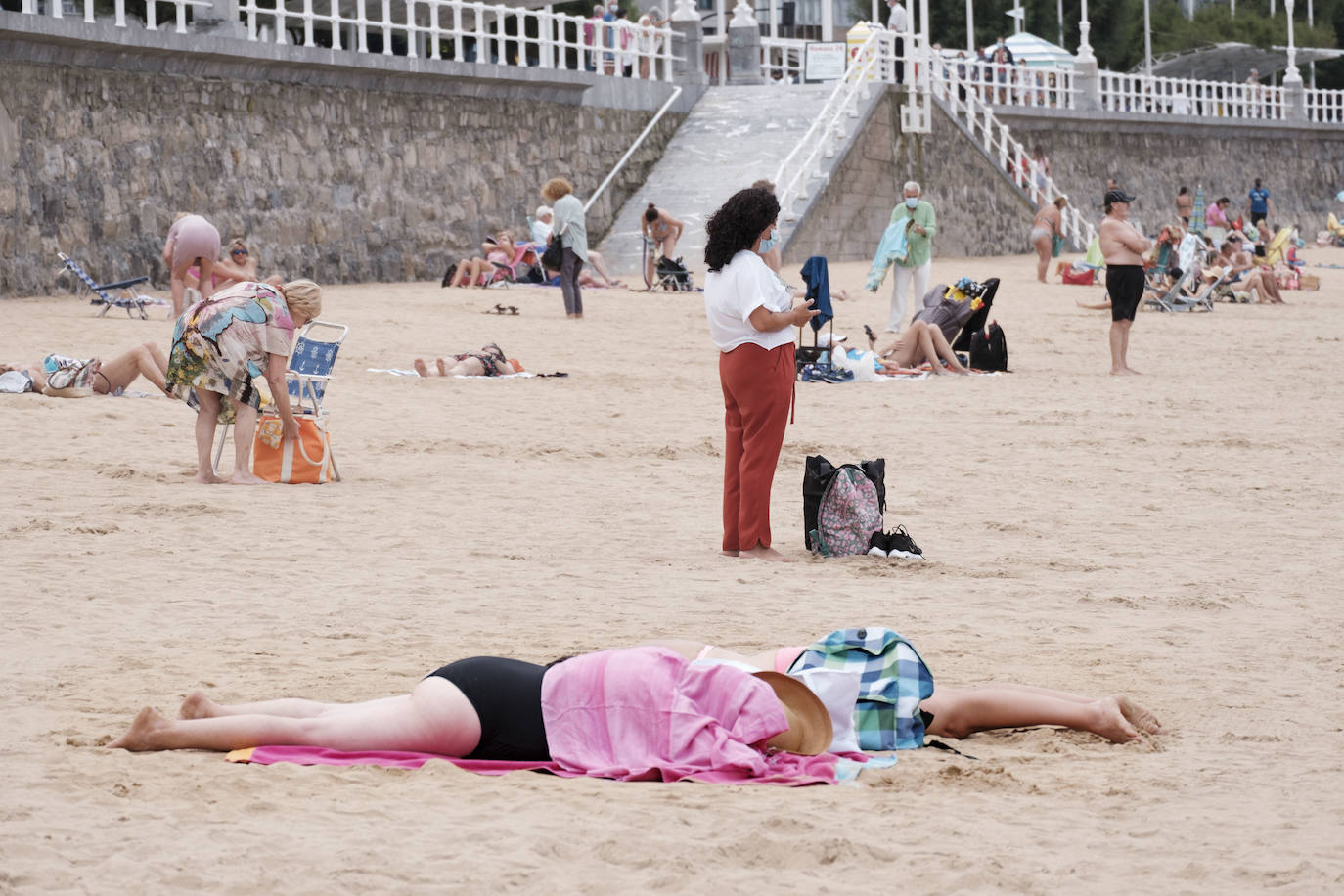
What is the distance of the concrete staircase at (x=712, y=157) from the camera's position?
2533 centimetres

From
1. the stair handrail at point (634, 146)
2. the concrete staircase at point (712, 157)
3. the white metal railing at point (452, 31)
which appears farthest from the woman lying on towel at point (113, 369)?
the stair handrail at point (634, 146)

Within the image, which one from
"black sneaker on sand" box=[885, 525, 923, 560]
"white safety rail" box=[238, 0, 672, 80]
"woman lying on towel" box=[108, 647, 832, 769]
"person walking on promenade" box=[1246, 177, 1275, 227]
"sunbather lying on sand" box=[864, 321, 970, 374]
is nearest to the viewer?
"woman lying on towel" box=[108, 647, 832, 769]

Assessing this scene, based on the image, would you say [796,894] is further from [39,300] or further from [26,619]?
[39,300]

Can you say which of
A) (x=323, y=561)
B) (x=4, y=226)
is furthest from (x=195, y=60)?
(x=323, y=561)

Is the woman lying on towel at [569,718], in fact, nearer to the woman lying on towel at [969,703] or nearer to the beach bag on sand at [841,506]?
the woman lying on towel at [969,703]

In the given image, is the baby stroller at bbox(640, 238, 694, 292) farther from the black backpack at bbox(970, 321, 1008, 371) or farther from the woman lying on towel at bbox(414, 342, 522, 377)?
the woman lying on towel at bbox(414, 342, 522, 377)

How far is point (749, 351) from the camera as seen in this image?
7.07 m

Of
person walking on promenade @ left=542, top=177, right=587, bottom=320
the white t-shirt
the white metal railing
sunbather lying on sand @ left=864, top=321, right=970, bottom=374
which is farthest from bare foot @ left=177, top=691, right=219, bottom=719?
the white metal railing

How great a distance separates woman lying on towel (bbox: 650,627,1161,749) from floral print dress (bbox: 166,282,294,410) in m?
4.50

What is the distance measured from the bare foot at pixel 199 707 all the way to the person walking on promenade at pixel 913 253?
13.5 m

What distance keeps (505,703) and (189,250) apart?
12.4m

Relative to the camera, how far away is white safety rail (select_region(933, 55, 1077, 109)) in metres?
30.7

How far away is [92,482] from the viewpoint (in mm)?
8820

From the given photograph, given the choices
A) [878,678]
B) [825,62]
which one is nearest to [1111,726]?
[878,678]
